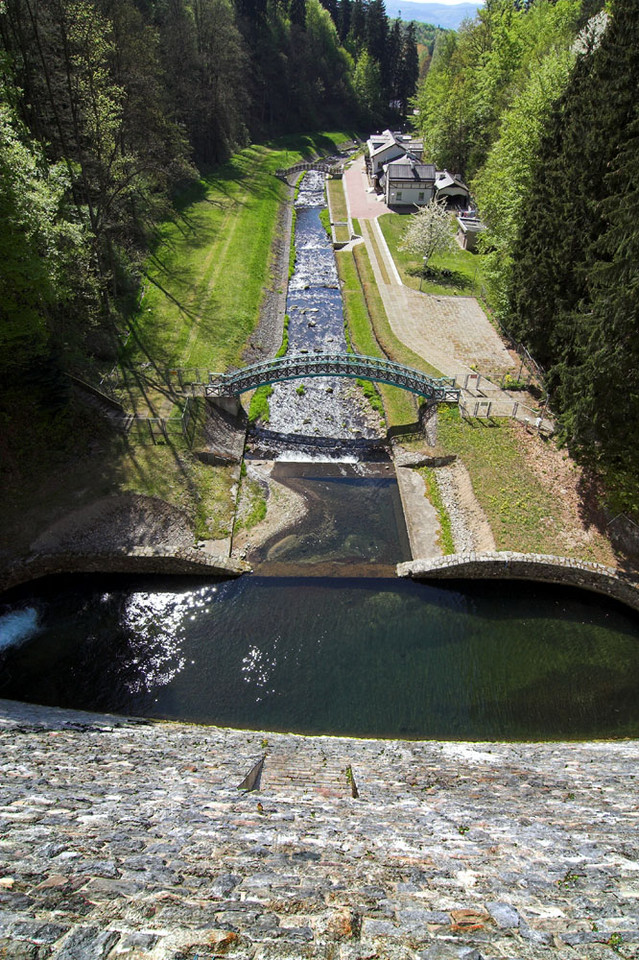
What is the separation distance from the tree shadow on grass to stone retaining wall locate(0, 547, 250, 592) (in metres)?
35.1

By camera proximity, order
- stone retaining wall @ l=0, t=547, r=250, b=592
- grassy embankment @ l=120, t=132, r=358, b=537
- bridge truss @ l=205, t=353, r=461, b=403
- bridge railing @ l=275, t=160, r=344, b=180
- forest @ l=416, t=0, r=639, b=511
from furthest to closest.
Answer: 1. bridge railing @ l=275, t=160, r=344, b=180
2. bridge truss @ l=205, t=353, r=461, b=403
3. grassy embankment @ l=120, t=132, r=358, b=537
4. stone retaining wall @ l=0, t=547, r=250, b=592
5. forest @ l=416, t=0, r=639, b=511

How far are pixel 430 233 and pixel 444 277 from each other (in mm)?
3963

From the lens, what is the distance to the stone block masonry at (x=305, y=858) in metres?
5.30

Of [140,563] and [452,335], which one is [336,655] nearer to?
[140,563]

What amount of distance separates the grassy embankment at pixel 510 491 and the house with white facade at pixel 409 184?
45.2 m

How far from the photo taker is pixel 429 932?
5.51 meters

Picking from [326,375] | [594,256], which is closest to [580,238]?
[594,256]

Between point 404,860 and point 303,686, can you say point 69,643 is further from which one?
point 404,860

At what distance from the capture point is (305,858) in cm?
703

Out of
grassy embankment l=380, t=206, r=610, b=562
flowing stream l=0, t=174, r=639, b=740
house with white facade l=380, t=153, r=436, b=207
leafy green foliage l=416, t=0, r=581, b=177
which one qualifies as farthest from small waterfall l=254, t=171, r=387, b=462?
leafy green foliage l=416, t=0, r=581, b=177

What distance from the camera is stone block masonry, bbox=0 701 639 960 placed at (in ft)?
17.4

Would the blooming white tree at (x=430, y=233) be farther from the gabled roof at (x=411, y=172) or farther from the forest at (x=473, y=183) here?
the gabled roof at (x=411, y=172)

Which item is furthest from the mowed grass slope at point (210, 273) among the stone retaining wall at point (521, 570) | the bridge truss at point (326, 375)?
the stone retaining wall at point (521, 570)

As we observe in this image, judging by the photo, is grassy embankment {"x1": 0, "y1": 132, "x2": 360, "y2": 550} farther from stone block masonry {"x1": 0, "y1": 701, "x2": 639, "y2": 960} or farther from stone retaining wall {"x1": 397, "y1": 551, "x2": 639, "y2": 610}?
stone block masonry {"x1": 0, "y1": 701, "x2": 639, "y2": 960}
